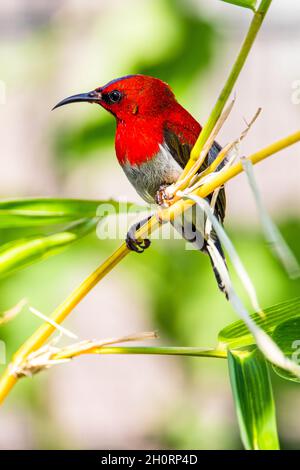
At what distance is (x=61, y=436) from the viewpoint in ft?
3.57

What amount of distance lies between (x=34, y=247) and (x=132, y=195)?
2.51 feet

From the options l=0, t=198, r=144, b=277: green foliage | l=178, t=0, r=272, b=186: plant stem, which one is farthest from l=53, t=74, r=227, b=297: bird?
l=178, t=0, r=272, b=186: plant stem

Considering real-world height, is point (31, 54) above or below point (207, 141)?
above

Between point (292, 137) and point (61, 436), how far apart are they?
0.92 meters

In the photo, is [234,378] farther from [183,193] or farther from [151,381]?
[151,381]

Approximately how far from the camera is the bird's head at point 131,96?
57 centimetres

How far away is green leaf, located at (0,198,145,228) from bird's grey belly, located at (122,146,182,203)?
190 mm

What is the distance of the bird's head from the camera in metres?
0.57

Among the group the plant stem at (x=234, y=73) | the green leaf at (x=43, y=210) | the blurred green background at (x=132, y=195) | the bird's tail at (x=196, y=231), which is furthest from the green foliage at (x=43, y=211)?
the blurred green background at (x=132, y=195)

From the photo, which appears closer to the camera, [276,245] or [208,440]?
[276,245]

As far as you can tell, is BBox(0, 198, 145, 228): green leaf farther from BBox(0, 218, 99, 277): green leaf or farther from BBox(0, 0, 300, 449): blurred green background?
BBox(0, 0, 300, 449): blurred green background

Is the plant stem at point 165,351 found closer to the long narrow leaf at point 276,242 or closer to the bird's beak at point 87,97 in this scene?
the long narrow leaf at point 276,242

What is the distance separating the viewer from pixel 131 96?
58 centimetres
